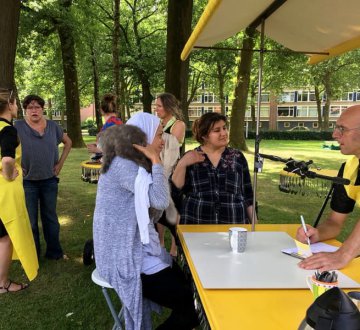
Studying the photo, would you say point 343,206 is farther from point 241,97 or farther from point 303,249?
point 241,97

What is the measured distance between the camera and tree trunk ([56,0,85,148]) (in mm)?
12555

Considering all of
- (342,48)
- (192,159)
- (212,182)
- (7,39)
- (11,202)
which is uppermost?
(7,39)

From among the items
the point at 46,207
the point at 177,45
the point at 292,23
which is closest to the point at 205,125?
the point at 292,23

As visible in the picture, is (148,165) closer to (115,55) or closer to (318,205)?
(318,205)

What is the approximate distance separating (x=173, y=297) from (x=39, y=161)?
2.48 metres

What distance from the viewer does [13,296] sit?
3.56m

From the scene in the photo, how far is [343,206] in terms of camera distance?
7.72ft

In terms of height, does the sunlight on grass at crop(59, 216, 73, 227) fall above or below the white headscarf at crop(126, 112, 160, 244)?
below

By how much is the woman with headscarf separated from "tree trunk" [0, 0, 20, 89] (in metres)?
3.45

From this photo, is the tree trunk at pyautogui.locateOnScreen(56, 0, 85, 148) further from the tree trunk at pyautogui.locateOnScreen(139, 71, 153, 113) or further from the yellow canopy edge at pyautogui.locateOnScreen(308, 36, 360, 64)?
the yellow canopy edge at pyautogui.locateOnScreen(308, 36, 360, 64)

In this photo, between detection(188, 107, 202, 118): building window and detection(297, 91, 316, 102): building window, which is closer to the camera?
detection(297, 91, 316, 102): building window

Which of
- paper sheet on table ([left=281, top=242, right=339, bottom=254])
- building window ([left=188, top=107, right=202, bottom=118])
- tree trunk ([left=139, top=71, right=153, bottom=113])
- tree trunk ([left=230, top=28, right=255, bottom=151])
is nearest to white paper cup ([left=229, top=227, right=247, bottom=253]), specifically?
paper sheet on table ([left=281, top=242, right=339, bottom=254])

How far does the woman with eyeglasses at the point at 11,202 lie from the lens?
10.6 feet

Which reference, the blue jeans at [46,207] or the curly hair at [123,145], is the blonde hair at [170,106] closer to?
the blue jeans at [46,207]
